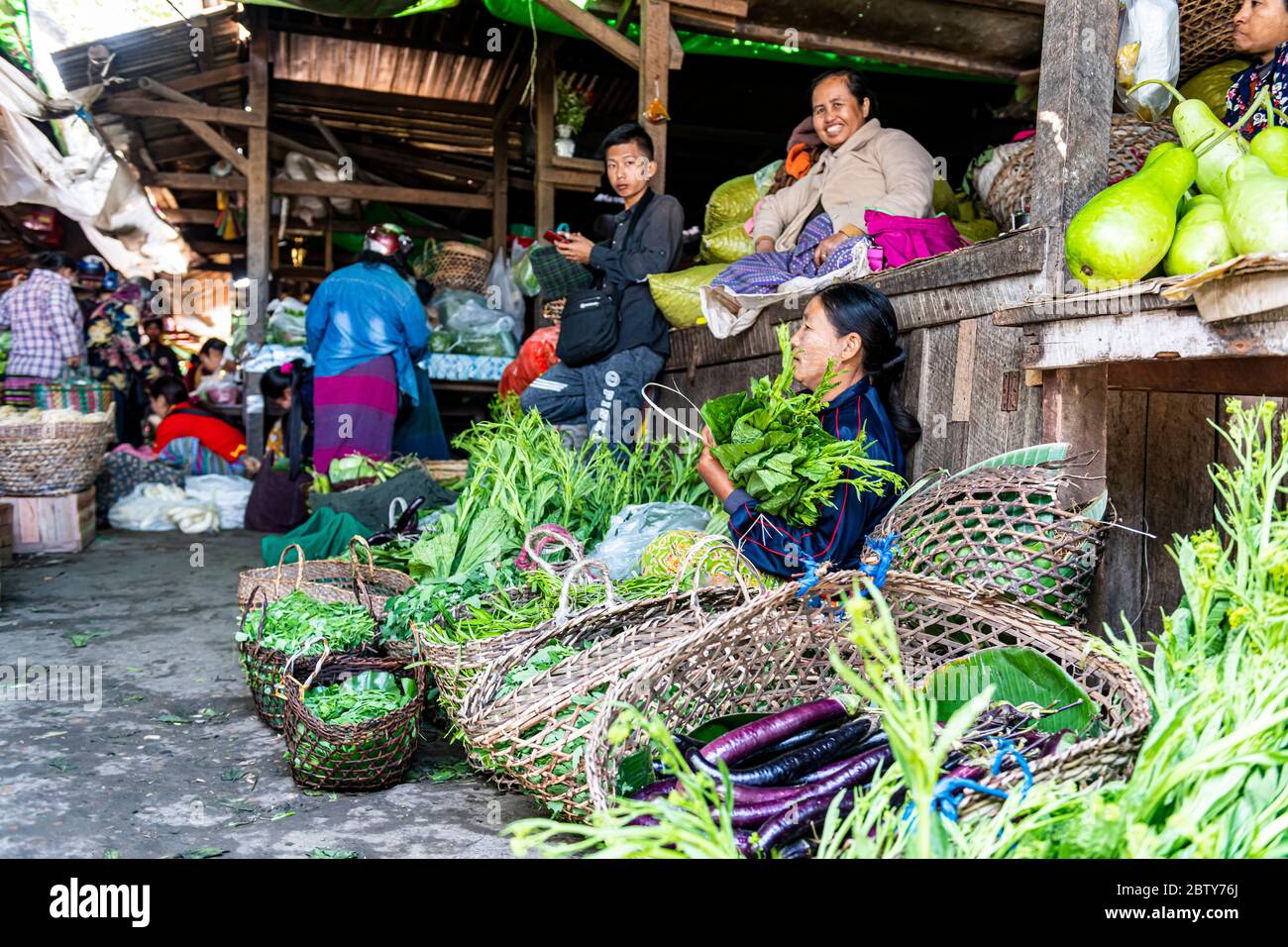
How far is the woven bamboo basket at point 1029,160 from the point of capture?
3.57 metres

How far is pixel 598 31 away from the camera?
17.3 feet

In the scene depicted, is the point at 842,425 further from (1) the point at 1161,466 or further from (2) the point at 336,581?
(2) the point at 336,581

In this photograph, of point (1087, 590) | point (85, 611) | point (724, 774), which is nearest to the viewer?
point (724, 774)

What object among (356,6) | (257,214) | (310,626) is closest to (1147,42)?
(310,626)

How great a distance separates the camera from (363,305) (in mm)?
6578

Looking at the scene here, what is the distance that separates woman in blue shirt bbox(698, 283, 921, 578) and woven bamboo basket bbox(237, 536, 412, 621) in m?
1.35

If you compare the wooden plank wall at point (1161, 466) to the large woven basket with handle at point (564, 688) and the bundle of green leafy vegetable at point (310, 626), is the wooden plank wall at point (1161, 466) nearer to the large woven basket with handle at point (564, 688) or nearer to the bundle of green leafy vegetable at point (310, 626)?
the large woven basket with handle at point (564, 688)

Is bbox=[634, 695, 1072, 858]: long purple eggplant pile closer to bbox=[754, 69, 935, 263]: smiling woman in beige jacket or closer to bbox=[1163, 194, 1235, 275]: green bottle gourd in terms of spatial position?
bbox=[1163, 194, 1235, 275]: green bottle gourd

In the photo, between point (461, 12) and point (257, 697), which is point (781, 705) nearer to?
point (257, 697)

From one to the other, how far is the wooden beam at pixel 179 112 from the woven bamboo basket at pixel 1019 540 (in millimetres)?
7098

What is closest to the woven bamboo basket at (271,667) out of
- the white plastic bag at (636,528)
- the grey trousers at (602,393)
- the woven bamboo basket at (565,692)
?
the woven bamboo basket at (565,692)

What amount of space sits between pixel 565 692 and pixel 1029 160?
3182mm
